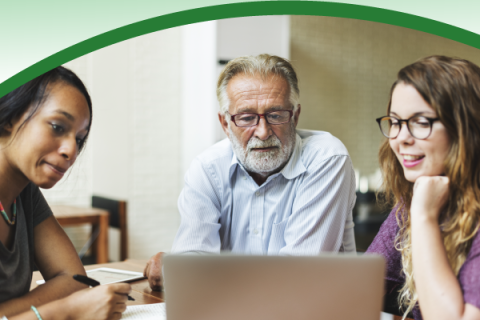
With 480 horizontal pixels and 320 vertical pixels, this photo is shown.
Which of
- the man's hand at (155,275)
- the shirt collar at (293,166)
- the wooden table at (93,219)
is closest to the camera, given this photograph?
the man's hand at (155,275)

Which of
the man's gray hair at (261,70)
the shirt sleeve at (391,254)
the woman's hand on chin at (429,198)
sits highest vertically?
the man's gray hair at (261,70)

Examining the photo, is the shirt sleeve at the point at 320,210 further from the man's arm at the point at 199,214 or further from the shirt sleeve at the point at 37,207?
the shirt sleeve at the point at 37,207

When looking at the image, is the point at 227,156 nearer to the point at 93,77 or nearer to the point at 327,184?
the point at 327,184

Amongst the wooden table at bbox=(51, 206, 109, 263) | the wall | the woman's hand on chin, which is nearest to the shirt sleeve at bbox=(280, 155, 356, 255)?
the woman's hand on chin

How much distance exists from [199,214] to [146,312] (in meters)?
0.56

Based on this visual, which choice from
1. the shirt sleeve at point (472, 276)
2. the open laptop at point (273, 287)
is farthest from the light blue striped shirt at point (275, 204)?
the open laptop at point (273, 287)

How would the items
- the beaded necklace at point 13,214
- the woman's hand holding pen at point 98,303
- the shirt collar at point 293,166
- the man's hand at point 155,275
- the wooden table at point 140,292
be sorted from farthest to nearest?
1. the shirt collar at point 293,166
2. the man's hand at point 155,275
3. the wooden table at point 140,292
4. the beaded necklace at point 13,214
5. the woman's hand holding pen at point 98,303

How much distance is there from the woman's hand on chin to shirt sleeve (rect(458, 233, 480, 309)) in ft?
0.34

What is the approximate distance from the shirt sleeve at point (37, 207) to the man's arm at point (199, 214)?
39 centimetres

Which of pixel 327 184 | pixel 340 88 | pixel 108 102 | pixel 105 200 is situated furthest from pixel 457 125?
pixel 340 88

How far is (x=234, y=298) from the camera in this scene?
0.85 m

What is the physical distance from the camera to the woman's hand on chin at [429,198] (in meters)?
1.10

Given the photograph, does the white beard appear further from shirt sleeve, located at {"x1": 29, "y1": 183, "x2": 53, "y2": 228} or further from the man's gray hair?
shirt sleeve, located at {"x1": 29, "y1": 183, "x2": 53, "y2": 228}

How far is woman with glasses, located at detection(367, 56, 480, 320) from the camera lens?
1041 mm
